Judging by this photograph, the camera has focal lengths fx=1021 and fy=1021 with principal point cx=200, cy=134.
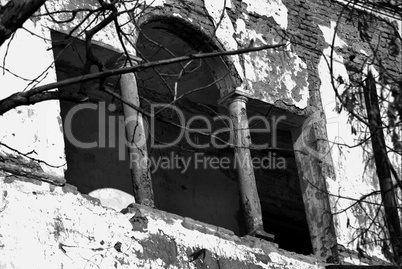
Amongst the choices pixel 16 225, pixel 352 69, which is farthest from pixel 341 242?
pixel 16 225

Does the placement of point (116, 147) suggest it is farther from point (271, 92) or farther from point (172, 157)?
point (271, 92)

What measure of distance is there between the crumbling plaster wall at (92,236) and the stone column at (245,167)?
1.80ft

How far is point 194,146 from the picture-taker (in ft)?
44.2

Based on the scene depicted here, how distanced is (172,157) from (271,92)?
6.92ft

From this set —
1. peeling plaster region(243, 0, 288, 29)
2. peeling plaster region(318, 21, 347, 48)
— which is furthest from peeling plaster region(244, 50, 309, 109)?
peeling plaster region(318, 21, 347, 48)

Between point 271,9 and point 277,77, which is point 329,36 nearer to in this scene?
point 271,9

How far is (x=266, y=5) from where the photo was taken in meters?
12.1

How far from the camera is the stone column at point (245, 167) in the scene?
1076 centimetres

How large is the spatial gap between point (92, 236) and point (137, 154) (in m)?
1.29

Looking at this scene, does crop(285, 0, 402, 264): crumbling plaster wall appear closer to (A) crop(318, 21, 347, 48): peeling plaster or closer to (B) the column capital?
(A) crop(318, 21, 347, 48): peeling plaster

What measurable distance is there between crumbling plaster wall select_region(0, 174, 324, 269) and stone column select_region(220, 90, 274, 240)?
1.80 feet

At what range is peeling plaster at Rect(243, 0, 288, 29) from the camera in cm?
1194

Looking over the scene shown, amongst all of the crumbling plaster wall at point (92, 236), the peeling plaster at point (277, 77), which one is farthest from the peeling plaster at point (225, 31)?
the crumbling plaster wall at point (92, 236)

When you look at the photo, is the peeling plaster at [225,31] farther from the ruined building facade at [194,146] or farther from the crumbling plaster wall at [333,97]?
the crumbling plaster wall at [333,97]
